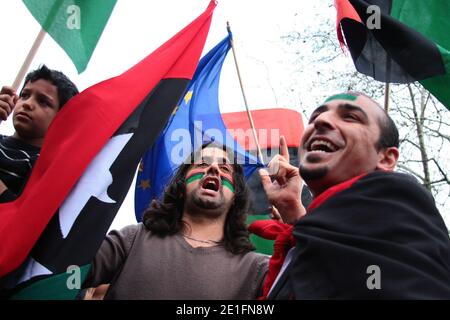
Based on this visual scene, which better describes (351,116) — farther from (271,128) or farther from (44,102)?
(271,128)

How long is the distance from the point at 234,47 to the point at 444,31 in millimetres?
1857

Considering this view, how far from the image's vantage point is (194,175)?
10.8 ft

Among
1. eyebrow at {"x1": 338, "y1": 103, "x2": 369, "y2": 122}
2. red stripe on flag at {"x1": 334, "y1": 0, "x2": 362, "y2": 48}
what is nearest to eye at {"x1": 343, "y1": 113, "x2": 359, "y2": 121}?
eyebrow at {"x1": 338, "y1": 103, "x2": 369, "y2": 122}

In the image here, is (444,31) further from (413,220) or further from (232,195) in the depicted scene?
(413,220)

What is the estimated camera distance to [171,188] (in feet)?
10.8

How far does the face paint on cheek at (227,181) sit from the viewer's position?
328 centimetres

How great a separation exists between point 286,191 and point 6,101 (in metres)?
1.55

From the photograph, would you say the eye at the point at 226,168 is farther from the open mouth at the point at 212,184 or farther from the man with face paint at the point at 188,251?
the open mouth at the point at 212,184

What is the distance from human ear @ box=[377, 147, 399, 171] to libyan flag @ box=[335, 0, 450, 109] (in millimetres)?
962

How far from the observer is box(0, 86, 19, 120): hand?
8.79 feet

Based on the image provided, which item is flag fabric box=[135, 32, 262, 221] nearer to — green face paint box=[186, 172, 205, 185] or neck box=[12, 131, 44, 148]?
green face paint box=[186, 172, 205, 185]

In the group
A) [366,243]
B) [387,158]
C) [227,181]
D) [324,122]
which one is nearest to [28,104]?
[227,181]

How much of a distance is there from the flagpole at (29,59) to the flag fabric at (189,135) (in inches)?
50.2
